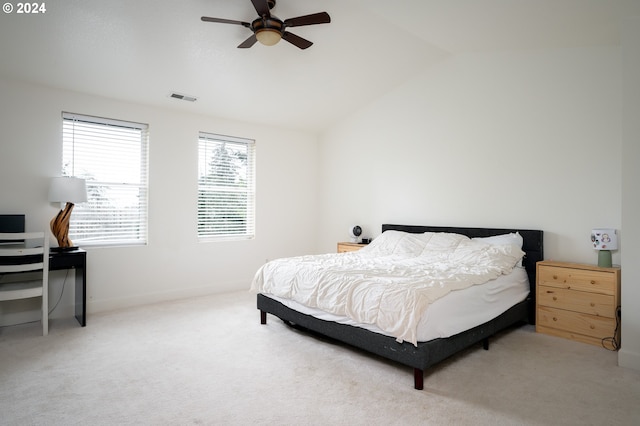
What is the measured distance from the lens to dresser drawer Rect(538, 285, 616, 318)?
3.24 m

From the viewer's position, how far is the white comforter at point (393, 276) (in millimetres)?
2570

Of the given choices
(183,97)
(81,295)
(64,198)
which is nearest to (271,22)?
(183,97)

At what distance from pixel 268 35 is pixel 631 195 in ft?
10.1

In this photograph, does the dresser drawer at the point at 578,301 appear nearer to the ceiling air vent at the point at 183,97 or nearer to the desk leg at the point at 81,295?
the ceiling air vent at the point at 183,97

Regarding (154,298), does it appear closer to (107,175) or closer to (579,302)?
(107,175)

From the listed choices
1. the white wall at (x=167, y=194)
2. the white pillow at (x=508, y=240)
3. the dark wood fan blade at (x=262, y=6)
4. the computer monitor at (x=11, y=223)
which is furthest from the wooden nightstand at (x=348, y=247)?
the computer monitor at (x=11, y=223)

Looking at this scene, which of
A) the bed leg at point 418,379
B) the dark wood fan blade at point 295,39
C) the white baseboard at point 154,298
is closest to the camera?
the bed leg at point 418,379

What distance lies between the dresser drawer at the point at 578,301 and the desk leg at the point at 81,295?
4602 mm

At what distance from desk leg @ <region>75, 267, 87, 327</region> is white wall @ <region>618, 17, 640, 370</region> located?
4848mm

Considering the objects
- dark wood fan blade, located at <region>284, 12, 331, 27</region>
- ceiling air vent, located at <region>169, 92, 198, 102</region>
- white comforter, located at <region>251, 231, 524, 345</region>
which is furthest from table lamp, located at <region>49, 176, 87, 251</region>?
dark wood fan blade, located at <region>284, 12, 331, 27</region>

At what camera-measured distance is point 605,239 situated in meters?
3.48

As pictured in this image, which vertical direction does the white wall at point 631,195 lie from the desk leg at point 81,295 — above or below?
above

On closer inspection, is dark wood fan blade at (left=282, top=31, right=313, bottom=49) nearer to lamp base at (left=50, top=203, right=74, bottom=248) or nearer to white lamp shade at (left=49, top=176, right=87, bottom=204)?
white lamp shade at (left=49, top=176, right=87, bottom=204)

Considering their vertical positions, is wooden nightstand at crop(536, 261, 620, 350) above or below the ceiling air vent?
below
